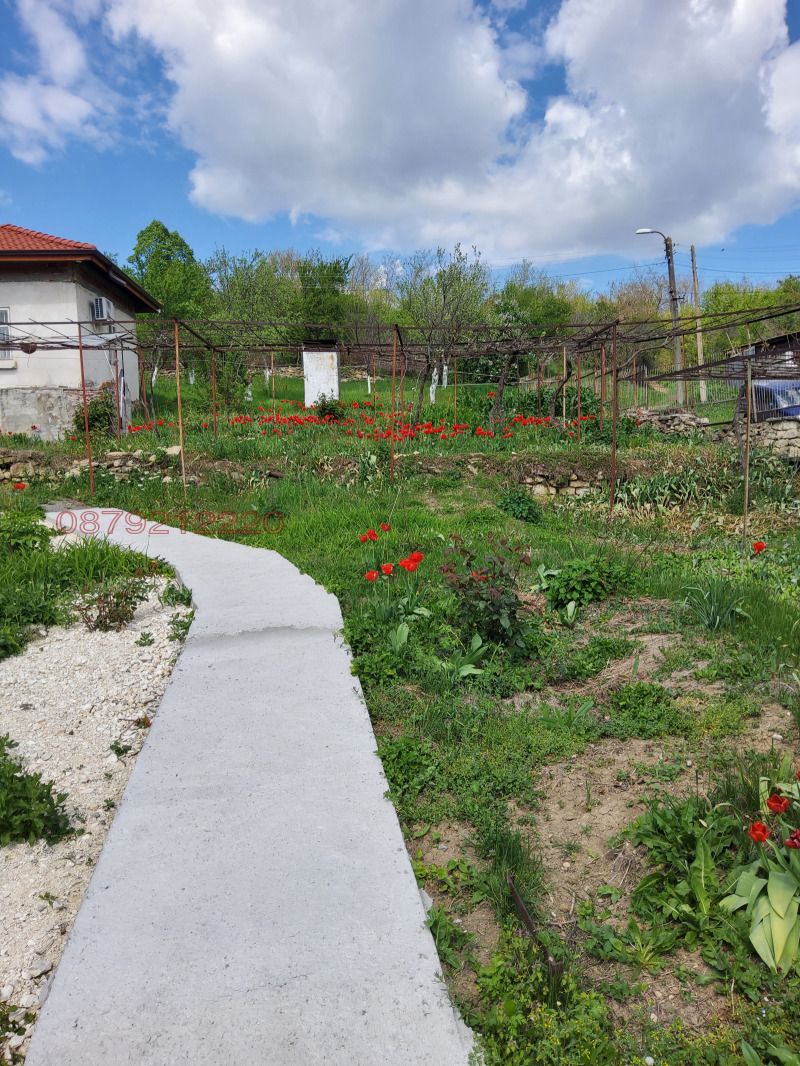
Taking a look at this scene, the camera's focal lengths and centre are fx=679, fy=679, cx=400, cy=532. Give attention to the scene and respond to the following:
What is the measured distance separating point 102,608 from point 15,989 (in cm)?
321

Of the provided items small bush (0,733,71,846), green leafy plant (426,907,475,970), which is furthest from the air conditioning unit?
green leafy plant (426,907,475,970)

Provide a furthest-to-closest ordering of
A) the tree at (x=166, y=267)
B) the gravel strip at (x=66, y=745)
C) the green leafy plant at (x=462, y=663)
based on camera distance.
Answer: the tree at (x=166, y=267) < the green leafy plant at (x=462, y=663) < the gravel strip at (x=66, y=745)

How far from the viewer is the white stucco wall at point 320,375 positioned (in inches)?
816

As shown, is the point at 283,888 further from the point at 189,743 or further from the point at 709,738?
the point at 709,738

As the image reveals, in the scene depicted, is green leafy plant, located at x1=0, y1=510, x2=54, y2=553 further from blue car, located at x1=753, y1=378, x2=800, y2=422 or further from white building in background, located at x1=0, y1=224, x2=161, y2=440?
blue car, located at x1=753, y1=378, x2=800, y2=422

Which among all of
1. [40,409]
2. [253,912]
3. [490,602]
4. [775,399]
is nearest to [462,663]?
[490,602]

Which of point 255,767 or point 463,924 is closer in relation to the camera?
point 463,924

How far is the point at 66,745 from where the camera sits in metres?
3.56

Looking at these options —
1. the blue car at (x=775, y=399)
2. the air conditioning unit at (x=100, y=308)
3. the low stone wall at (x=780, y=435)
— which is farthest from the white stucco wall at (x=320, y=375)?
the low stone wall at (x=780, y=435)

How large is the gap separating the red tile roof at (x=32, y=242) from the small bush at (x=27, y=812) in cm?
1515

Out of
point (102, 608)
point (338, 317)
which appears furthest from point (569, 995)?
point (338, 317)

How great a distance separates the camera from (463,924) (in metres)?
2.36

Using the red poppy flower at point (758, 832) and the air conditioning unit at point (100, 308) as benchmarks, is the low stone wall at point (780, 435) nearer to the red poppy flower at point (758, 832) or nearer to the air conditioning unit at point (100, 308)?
the red poppy flower at point (758, 832)

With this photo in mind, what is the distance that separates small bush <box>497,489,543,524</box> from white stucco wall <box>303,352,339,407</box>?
12.5 m
